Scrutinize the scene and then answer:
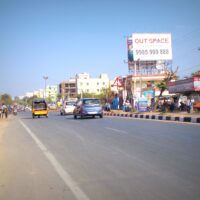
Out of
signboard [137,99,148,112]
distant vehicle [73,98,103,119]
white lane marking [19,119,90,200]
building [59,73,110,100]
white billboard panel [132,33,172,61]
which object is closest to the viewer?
white lane marking [19,119,90,200]

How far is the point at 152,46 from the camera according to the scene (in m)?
61.2

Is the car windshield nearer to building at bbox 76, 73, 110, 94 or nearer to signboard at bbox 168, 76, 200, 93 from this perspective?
signboard at bbox 168, 76, 200, 93

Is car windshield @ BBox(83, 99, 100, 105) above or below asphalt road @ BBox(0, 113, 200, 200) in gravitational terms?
above

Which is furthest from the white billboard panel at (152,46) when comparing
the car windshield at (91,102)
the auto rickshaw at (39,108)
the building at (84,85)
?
the building at (84,85)

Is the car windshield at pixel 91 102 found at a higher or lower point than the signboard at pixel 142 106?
higher

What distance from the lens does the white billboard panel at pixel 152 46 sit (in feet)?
198

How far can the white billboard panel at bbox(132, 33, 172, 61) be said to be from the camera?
6031 cm

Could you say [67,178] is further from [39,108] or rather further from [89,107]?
[39,108]

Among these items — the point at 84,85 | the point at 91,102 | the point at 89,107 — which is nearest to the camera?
the point at 89,107

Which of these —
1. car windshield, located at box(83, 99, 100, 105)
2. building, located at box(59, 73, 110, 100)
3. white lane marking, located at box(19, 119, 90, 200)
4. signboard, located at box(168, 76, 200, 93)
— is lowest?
white lane marking, located at box(19, 119, 90, 200)

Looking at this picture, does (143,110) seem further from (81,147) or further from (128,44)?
(81,147)

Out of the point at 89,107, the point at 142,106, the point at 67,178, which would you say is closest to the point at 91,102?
the point at 89,107

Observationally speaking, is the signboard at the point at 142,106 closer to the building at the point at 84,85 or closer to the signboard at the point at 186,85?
the signboard at the point at 186,85

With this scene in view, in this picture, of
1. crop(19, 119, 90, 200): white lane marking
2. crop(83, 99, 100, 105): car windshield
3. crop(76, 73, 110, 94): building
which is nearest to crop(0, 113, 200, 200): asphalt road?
crop(19, 119, 90, 200): white lane marking
